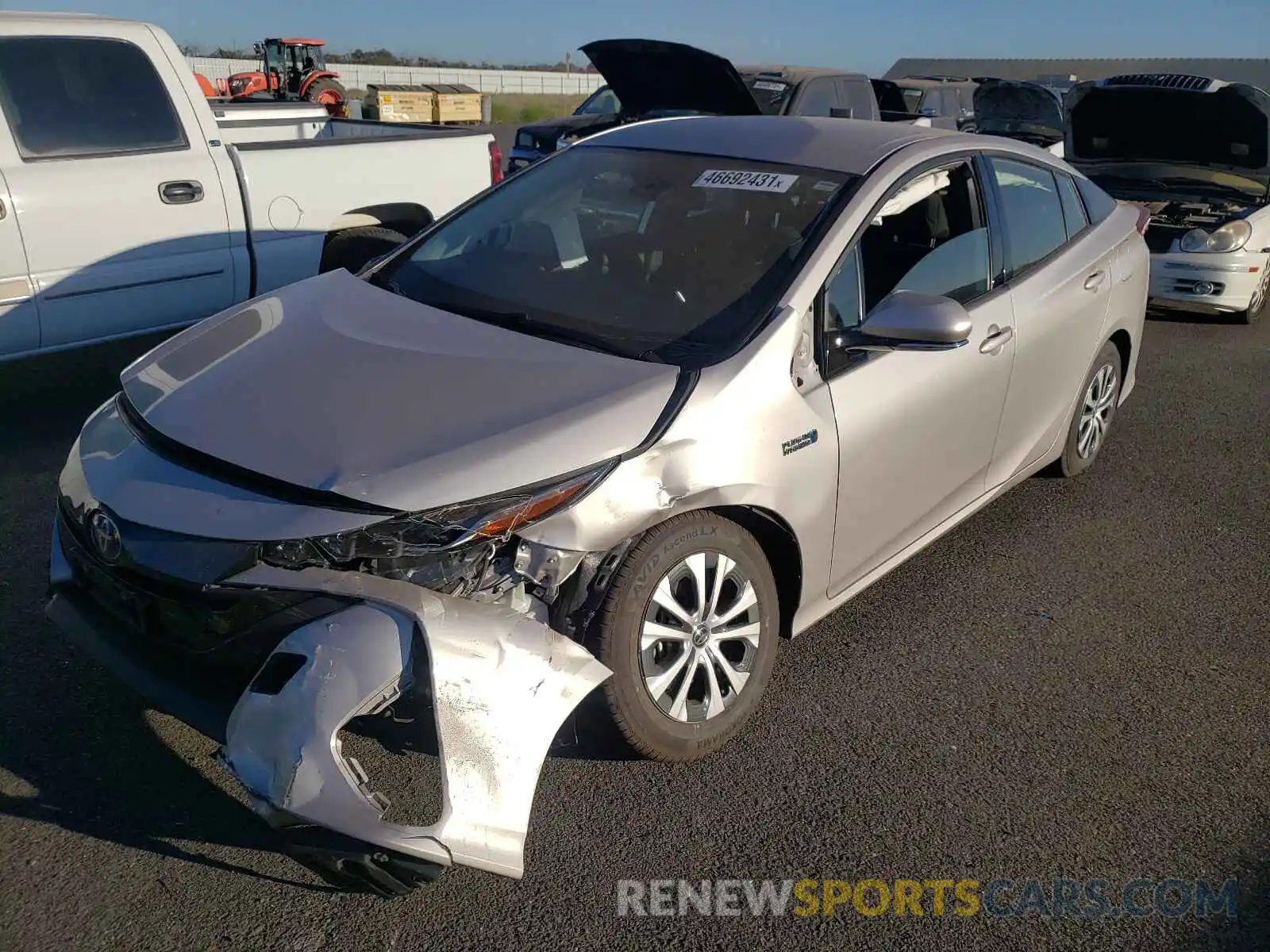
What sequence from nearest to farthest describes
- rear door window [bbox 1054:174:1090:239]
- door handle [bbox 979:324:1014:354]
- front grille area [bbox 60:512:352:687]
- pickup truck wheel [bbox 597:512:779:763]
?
1. front grille area [bbox 60:512:352:687]
2. pickup truck wheel [bbox 597:512:779:763]
3. door handle [bbox 979:324:1014:354]
4. rear door window [bbox 1054:174:1090:239]

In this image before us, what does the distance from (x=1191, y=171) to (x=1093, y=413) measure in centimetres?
516

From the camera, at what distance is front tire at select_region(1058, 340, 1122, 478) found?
4836 mm

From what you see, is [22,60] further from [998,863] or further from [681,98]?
[681,98]

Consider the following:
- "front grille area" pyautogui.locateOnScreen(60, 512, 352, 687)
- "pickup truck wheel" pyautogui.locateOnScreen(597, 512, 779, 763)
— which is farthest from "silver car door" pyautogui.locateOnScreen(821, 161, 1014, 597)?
"front grille area" pyautogui.locateOnScreen(60, 512, 352, 687)

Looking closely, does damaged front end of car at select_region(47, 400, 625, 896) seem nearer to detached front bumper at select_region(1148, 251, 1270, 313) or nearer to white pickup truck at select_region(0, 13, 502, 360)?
white pickup truck at select_region(0, 13, 502, 360)

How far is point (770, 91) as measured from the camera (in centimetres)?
1173

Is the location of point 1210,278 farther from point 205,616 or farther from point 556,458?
point 205,616

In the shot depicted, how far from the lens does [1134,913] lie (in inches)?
103

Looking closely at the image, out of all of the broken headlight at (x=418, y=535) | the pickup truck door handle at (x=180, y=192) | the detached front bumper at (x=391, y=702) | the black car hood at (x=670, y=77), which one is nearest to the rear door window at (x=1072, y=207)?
the broken headlight at (x=418, y=535)

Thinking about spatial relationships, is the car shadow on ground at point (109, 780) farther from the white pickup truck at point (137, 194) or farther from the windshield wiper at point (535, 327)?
the white pickup truck at point (137, 194)

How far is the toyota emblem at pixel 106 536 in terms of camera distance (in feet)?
8.47

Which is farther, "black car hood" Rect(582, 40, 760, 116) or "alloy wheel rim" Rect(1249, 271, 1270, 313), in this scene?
"black car hood" Rect(582, 40, 760, 116)

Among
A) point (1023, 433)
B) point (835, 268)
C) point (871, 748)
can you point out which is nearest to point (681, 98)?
point (1023, 433)

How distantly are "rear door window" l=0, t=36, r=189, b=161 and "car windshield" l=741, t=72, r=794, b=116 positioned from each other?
7.32 m
